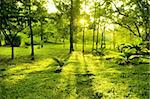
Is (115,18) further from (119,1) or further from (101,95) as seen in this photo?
(101,95)

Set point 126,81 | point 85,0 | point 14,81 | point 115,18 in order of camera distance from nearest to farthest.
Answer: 1. point 126,81
2. point 14,81
3. point 115,18
4. point 85,0

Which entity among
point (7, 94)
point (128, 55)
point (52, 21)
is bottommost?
point (7, 94)

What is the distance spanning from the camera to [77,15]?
121 ft

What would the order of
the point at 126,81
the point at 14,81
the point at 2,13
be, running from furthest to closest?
the point at 2,13 → the point at 14,81 → the point at 126,81

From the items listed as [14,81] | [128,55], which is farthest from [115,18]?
[14,81]

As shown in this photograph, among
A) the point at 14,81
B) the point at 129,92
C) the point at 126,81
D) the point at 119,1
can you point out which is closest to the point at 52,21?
the point at 119,1

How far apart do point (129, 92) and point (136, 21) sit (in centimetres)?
2375

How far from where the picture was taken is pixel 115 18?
3603 cm

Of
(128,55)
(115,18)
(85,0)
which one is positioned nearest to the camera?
(128,55)

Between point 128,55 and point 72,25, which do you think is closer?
point 128,55

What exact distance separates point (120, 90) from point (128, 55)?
8087 mm

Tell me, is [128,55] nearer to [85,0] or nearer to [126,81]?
[126,81]

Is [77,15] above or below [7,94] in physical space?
above

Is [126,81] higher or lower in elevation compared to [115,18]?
lower
